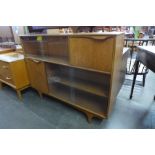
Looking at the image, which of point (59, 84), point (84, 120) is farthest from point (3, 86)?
point (84, 120)

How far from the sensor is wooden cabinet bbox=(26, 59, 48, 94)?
1.76m

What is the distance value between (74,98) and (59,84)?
0.38 meters

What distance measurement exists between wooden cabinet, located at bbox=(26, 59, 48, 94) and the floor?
9.7 inches

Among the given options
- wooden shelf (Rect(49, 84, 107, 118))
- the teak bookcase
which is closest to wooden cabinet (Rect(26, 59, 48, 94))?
the teak bookcase

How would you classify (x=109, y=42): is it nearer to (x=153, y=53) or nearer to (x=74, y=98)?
(x=153, y=53)

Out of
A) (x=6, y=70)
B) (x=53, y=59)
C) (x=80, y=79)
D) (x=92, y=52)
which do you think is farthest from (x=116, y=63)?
(x=6, y=70)

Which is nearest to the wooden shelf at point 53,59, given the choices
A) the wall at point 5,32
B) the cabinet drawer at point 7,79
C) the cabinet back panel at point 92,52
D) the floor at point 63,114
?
the cabinet back panel at point 92,52

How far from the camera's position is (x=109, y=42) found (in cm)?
109

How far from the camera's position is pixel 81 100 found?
1.65m

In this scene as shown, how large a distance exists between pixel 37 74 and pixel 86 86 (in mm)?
781

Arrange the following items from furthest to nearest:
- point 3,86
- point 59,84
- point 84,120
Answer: point 3,86 < point 59,84 < point 84,120

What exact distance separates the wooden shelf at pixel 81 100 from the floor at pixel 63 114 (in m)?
0.18

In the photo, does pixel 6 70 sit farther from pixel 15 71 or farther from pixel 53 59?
pixel 53 59
